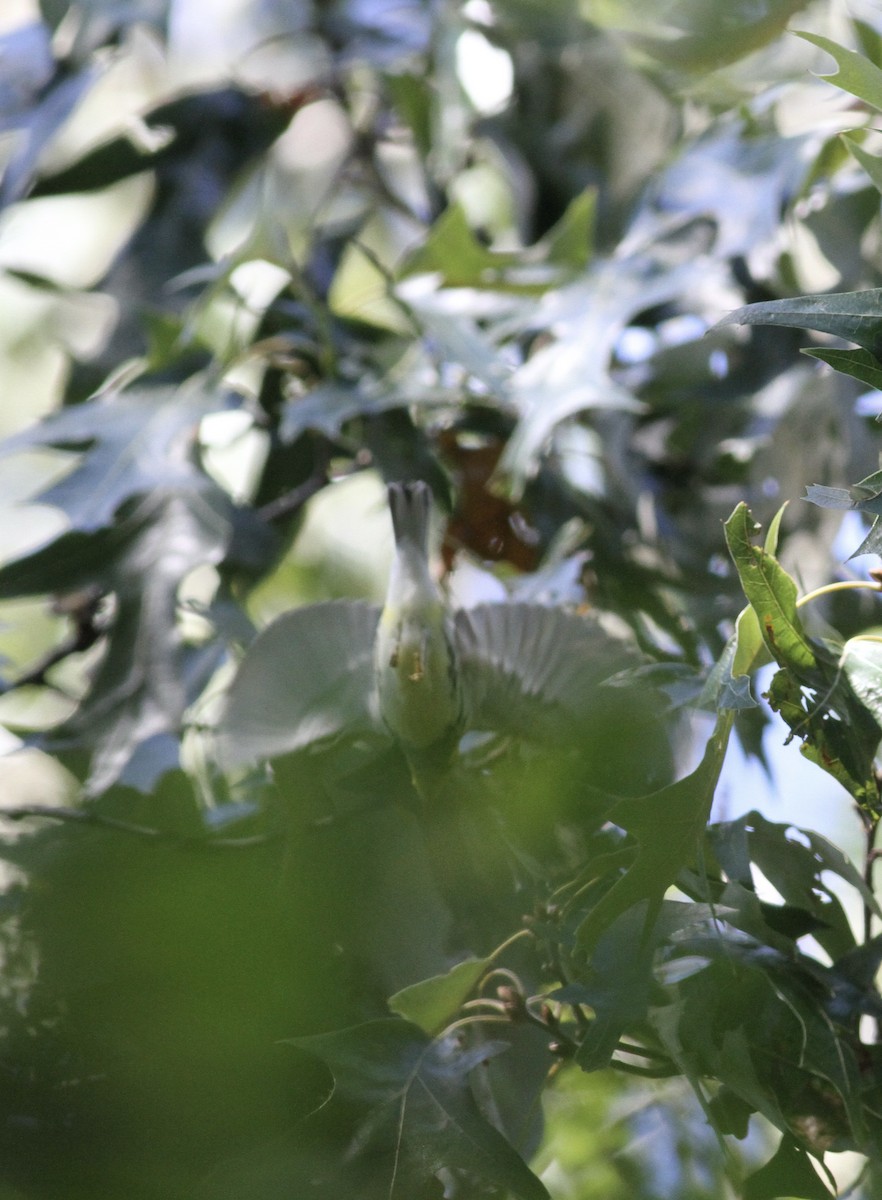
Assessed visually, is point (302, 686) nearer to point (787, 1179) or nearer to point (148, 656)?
point (148, 656)

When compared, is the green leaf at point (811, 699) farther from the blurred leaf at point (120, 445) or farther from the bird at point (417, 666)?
the blurred leaf at point (120, 445)

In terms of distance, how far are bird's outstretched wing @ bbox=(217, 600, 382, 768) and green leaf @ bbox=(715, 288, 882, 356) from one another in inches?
16.8

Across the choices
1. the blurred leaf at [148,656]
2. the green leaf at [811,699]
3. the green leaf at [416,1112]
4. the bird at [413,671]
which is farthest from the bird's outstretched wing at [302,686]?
the green leaf at [811,699]

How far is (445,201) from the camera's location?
1.67m

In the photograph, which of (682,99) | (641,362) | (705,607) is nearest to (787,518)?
(705,607)

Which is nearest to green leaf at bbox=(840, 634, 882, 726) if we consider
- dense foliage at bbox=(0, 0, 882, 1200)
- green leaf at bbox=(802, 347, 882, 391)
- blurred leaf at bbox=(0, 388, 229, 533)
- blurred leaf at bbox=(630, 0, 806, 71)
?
dense foliage at bbox=(0, 0, 882, 1200)

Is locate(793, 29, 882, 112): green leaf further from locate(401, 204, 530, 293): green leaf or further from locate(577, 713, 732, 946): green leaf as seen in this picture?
locate(401, 204, 530, 293): green leaf

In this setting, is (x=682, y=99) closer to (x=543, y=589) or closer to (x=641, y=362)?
(x=641, y=362)

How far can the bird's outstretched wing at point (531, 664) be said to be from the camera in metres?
0.86

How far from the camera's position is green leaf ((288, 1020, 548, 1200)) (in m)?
0.62

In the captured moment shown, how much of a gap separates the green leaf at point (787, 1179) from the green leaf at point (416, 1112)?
0.35ft

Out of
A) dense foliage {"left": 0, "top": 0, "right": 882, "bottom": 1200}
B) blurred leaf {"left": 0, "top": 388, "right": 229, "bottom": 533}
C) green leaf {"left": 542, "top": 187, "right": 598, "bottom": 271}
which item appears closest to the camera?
dense foliage {"left": 0, "top": 0, "right": 882, "bottom": 1200}

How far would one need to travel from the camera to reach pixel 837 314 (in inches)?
22.7

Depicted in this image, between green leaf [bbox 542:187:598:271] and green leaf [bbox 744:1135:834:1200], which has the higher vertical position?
green leaf [bbox 542:187:598:271]
